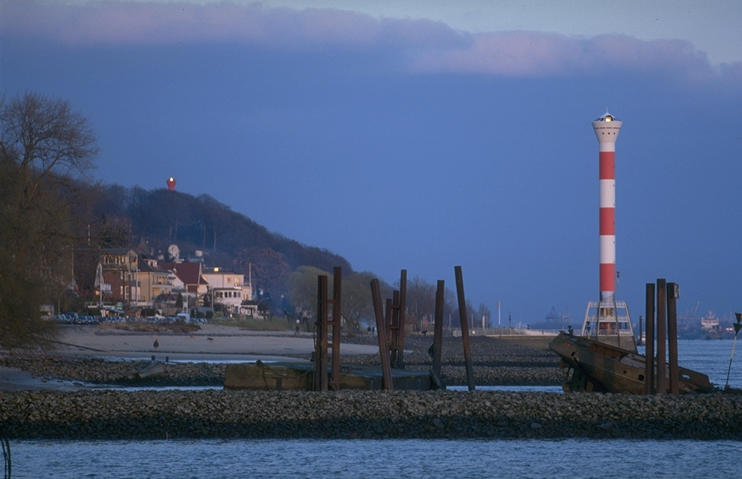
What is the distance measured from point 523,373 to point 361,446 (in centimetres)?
2539

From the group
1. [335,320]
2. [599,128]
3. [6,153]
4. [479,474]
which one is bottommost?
[479,474]

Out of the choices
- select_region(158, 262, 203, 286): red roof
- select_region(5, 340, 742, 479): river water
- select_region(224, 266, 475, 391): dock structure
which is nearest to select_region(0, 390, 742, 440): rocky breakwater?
select_region(5, 340, 742, 479): river water

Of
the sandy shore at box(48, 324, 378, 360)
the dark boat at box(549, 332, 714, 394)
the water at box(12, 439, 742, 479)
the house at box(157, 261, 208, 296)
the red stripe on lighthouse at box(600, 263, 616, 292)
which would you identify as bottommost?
the water at box(12, 439, 742, 479)

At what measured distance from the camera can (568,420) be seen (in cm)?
2598

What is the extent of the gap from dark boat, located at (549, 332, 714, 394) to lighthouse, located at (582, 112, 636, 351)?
29.1 metres

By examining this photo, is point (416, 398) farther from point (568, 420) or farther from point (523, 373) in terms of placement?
point (523, 373)

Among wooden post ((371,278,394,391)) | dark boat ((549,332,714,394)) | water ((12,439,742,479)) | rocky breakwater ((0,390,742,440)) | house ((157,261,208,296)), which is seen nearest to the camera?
water ((12,439,742,479))

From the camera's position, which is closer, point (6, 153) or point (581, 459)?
point (581, 459)

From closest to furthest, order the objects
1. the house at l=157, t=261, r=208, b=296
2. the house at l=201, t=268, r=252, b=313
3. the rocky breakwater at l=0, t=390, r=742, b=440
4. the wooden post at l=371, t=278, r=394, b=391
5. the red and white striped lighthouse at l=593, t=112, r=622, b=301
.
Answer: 1. the rocky breakwater at l=0, t=390, r=742, b=440
2. the wooden post at l=371, t=278, r=394, b=391
3. the red and white striped lighthouse at l=593, t=112, r=622, b=301
4. the house at l=157, t=261, r=208, b=296
5. the house at l=201, t=268, r=252, b=313

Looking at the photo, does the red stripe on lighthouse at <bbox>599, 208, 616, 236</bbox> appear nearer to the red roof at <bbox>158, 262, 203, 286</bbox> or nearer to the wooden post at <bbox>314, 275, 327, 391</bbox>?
the wooden post at <bbox>314, 275, 327, 391</bbox>

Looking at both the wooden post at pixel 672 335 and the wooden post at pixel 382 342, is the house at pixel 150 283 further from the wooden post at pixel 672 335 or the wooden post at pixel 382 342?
the wooden post at pixel 672 335

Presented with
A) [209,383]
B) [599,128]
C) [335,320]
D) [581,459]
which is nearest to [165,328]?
[599,128]

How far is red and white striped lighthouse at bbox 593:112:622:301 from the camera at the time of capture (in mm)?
61938

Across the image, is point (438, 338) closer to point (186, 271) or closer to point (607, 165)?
point (607, 165)
